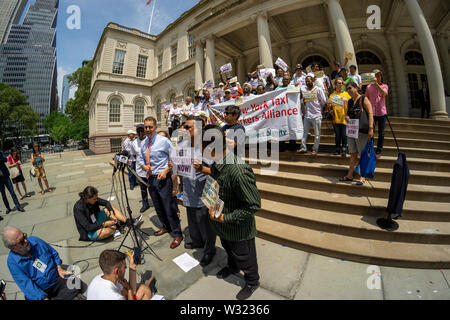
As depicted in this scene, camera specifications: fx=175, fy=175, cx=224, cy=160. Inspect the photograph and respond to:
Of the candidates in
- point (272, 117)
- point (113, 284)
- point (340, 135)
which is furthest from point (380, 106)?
point (113, 284)

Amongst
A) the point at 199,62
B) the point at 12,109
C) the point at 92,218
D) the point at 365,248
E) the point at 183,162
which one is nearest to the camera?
the point at 365,248

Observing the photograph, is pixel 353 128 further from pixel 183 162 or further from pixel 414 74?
pixel 414 74

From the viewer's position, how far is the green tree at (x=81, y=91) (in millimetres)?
37812

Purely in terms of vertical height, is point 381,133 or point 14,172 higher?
point 381,133

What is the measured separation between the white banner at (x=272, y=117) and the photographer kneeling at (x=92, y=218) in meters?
3.11

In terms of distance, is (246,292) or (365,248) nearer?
(246,292)

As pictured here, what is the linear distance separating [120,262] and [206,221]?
128cm

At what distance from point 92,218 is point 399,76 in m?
17.2

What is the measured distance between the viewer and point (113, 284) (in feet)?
5.62

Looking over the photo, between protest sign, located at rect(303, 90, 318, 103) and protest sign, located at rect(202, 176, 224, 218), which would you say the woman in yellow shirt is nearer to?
protest sign, located at rect(303, 90, 318, 103)

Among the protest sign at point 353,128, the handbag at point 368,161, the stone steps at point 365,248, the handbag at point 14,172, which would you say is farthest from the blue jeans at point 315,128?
the handbag at point 14,172

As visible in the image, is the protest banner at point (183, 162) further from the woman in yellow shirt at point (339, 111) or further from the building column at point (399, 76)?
the building column at point (399, 76)

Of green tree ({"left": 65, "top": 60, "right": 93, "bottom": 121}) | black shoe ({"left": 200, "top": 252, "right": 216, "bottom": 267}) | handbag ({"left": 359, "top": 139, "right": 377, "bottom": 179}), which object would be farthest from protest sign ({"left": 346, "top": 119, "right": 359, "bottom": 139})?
green tree ({"left": 65, "top": 60, "right": 93, "bottom": 121})
